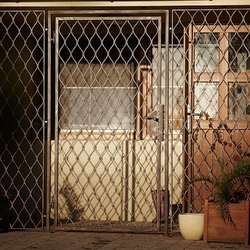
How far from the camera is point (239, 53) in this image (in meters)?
8.97

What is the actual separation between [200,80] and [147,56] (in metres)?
1.01

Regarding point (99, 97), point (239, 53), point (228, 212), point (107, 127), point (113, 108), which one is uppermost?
point (239, 53)

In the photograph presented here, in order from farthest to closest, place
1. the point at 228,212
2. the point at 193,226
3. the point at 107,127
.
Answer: the point at 107,127 → the point at 193,226 → the point at 228,212

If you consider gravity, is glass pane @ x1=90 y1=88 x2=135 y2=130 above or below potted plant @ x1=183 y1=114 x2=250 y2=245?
above

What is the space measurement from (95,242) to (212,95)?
2490 mm

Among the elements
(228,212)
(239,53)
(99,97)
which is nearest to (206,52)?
(239,53)

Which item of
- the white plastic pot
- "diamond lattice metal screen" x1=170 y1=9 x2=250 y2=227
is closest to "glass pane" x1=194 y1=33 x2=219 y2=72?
"diamond lattice metal screen" x1=170 y1=9 x2=250 y2=227

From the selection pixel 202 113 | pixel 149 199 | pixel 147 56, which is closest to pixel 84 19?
pixel 147 56

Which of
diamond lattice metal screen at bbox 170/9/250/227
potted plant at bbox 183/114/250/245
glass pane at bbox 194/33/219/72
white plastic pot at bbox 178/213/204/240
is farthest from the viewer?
glass pane at bbox 194/33/219/72

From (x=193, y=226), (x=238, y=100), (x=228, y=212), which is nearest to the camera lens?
(x=228, y=212)

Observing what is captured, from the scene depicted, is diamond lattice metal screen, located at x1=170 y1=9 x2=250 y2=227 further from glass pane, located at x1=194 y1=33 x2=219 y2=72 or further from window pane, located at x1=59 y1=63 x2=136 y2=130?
window pane, located at x1=59 y1=63 x2=136 y2=130

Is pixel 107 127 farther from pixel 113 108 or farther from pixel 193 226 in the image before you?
pixel 193 226

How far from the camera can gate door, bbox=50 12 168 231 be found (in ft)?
31.1

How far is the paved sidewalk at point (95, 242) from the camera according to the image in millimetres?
7648
